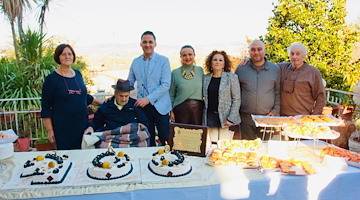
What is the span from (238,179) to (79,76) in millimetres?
1910

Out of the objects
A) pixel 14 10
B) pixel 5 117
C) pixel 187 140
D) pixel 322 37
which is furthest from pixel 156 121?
pixel 14 10

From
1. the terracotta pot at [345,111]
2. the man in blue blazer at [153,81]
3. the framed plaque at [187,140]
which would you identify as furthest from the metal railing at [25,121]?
the terracotta pot at [345,111]

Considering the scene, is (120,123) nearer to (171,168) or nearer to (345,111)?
(171,168)

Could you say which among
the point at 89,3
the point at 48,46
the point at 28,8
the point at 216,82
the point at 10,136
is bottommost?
the point at 10,136

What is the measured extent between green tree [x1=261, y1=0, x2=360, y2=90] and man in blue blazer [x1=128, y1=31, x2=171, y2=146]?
4073mm

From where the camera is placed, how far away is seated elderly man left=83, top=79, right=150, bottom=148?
2.74 meters

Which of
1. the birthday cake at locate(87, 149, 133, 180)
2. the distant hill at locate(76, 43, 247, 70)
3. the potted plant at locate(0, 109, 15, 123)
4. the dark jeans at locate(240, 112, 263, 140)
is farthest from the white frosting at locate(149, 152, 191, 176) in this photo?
the distant hill at locate(76, 43, 247, 70)

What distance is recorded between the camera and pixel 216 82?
10.8 feet

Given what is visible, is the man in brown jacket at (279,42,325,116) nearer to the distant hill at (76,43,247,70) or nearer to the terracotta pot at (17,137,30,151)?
the terracotta pot at (17,137,30,151)

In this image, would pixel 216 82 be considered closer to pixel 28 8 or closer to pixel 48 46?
pixel 48 46

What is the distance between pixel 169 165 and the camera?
199 centimetres

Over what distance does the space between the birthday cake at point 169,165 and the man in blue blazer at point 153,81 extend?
4.06 feet

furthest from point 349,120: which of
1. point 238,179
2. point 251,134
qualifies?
point 238,179

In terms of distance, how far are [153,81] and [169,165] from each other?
1560 mm
